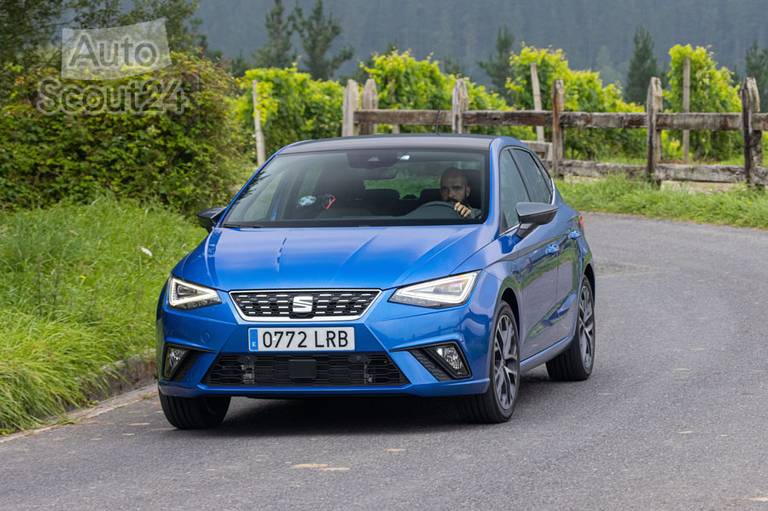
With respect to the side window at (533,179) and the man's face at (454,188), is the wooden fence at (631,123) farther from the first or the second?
the man's face at (454,188)

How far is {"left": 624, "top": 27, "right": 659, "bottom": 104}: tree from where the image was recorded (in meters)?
92.3

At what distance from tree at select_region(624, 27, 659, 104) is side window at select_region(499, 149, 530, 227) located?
272ft

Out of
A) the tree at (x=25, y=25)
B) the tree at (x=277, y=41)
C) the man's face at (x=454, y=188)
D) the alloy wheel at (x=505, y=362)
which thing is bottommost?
the tree at (x=277, y=41)

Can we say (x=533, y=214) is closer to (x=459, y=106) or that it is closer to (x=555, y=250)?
(x=555, y=250)

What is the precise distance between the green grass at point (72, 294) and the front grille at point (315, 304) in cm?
175

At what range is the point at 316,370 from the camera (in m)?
8.28

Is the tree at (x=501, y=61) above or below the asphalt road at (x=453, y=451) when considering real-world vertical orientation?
below

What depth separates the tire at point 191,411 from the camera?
8.87m

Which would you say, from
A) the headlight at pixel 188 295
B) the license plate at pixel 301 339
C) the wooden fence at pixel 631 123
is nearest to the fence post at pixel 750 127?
the wooden fence at pixel 631 123

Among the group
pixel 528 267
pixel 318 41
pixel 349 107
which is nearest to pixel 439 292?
pixel 528 267

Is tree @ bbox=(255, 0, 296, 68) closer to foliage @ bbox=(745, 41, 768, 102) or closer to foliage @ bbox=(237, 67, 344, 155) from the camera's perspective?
foliage @ bbox=(745, 41, 768, 102)

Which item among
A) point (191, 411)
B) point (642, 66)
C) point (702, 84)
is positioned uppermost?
point (191, 411)

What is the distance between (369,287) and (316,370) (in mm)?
490

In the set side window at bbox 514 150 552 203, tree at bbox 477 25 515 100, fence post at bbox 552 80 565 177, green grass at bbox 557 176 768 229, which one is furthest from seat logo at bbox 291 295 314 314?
tree at bbox 477 25 515 100
